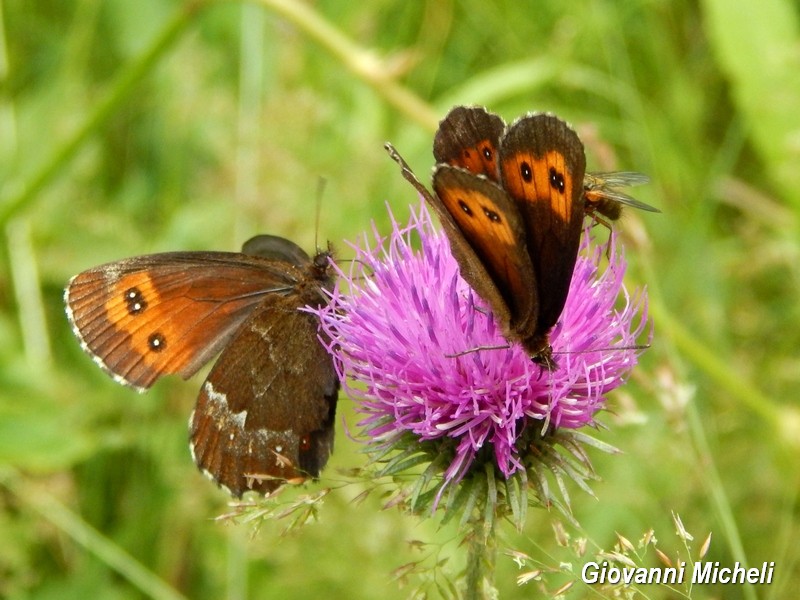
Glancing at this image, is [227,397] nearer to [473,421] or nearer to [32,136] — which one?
[473,421]

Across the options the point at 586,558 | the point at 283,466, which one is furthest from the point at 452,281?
the point at 586,558

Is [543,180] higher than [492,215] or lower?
higher

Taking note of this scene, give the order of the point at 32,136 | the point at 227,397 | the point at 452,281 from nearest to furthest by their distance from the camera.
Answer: the point at 452,281, the point at 227,397, the point at 32,136

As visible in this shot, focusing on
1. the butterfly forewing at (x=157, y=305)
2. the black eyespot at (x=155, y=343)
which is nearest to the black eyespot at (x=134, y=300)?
the butterfly forewing at (x=157, y=305)

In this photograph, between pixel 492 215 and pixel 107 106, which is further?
pixel 107 106

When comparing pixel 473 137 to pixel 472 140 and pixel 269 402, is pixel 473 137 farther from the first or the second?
pixel 269 402

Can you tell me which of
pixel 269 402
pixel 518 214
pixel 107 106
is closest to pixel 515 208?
pixel 518 214

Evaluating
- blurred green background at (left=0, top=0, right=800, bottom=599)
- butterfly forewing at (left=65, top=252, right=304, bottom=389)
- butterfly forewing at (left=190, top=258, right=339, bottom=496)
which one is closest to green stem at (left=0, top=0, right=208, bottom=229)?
blurred green background at (left=0, top=0, right=800, bottom=599)

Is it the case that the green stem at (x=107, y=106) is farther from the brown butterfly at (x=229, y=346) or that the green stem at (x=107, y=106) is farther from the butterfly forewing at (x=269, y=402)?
the butterfly forewing at (x=269, y=402)
